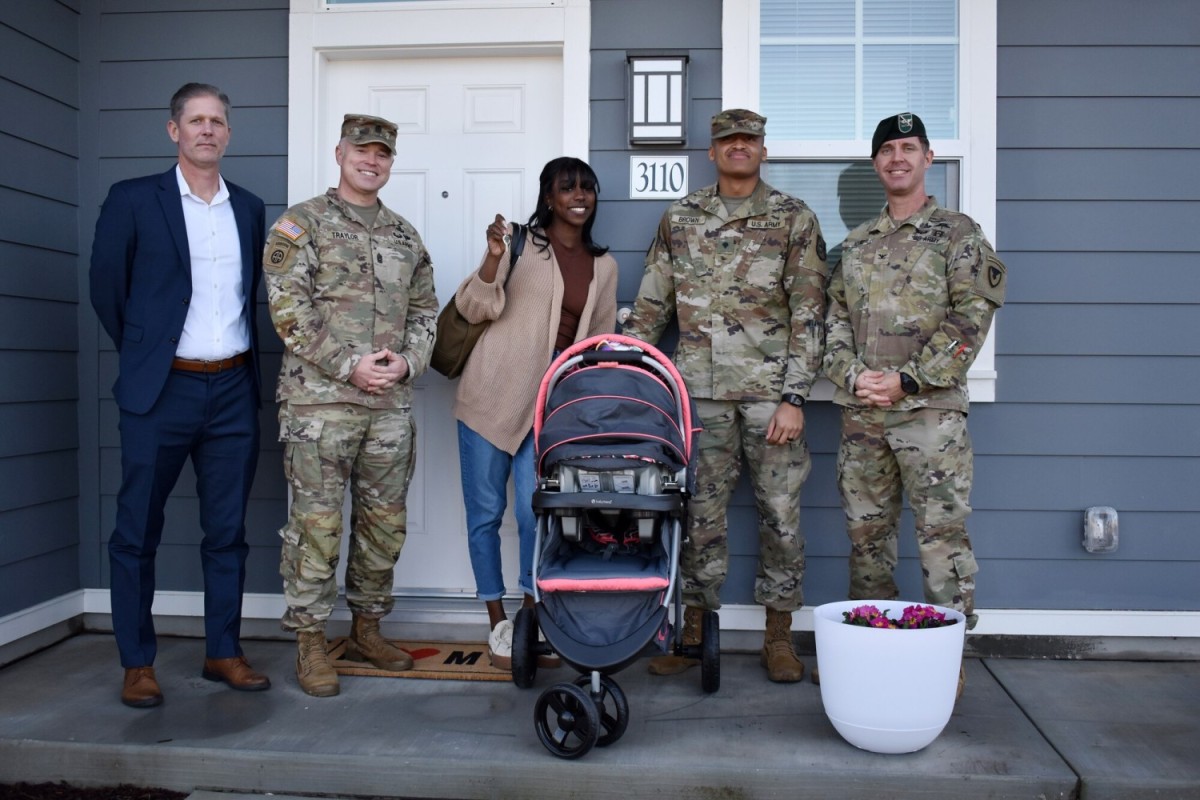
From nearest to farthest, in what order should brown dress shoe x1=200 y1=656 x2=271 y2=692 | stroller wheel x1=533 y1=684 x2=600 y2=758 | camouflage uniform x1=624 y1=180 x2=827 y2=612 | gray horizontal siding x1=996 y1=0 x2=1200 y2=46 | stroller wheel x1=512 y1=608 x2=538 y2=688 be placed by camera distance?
stroller wheel x1=533 y1=684 x2=600 y2=758, stroller wheel x1=512 y1=608 x2=538 y2=688, brown dress shoe x1=200 y1=656 x2=271 y2=692, camouflage uniform x1=624 y1=180 x2=827 y2=612, gray horizontal siding x1=996 y1=0 x2=1200 y2=46

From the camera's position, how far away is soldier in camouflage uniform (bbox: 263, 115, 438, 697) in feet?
10.4

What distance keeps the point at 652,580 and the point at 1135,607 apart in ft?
7.03

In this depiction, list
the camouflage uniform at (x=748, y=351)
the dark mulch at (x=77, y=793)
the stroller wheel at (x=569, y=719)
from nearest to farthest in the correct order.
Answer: the stroller wheel at (x=569, y=719) < the dark mulch at (x=77, y=793) < the camouflage uniform at (x=748, y=351)

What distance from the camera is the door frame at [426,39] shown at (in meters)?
3.74

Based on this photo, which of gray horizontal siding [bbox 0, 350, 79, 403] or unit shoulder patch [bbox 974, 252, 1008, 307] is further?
gray horizontal siding [bbox 0, 350, 79, 403]

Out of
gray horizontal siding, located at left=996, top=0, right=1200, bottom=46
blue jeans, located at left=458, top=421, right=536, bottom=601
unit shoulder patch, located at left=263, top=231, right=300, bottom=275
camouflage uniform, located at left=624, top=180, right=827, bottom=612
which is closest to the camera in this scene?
unit shoulder patch, located at left=263, top=231, right=300, bottom=275

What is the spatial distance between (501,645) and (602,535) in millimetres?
764

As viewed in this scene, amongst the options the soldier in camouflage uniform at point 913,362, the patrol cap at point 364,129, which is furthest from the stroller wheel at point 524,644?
the patrol cap at point 364,129

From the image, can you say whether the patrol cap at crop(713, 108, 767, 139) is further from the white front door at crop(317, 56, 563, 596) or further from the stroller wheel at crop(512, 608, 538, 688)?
the stroller wheel at crop(512, 608, 538, 688)

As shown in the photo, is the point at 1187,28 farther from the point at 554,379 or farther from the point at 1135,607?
the point at 554,379

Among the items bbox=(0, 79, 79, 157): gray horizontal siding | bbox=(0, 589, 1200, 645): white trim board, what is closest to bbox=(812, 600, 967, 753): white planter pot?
bbox=(0, 589, 1200, 645): white trim board

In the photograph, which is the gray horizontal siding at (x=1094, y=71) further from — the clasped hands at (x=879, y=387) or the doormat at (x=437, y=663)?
the doormat at (x=437, y=663)

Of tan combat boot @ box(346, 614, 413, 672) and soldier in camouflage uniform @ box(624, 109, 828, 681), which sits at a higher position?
soldier in camouflage uniform @ box(624, 109, 828, 681)

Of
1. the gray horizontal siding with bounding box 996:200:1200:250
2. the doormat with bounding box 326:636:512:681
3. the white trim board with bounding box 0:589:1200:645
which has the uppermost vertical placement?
the gray horizontal siding with bounding box 996:200:1200:250
